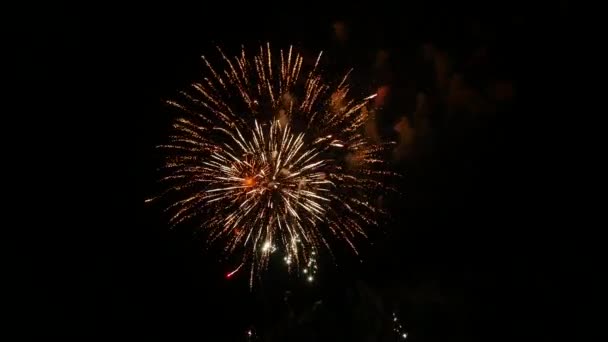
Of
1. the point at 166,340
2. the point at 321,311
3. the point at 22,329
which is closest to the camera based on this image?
the point at 22,329

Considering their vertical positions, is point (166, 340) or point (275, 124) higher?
point (166, 340)

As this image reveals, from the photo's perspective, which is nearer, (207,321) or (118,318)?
(118,318)

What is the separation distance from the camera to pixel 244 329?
1936 cm

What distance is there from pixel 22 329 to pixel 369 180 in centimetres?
1186

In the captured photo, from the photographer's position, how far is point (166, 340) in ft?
62.8

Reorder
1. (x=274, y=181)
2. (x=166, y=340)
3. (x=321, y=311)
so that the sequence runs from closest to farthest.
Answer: (x=274, y=181) < (x=321, y=311) < (x=166, y=340)

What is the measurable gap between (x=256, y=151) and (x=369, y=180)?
82.9 inches

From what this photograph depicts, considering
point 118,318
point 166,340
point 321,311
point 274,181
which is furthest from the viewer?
point 166,340

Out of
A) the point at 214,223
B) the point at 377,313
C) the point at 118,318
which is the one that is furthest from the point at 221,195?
the point at 118,318

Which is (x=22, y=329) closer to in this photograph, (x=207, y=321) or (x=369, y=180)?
(x=207, y=321)

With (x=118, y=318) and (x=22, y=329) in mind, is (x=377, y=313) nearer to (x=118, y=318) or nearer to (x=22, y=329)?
(x=118, y=318)

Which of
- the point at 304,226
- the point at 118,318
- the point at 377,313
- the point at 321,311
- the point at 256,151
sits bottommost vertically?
the point at 304,226

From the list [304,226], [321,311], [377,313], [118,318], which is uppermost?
[118,318]

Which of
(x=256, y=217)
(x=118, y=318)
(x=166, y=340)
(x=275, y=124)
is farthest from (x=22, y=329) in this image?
(x=275, y=124)
